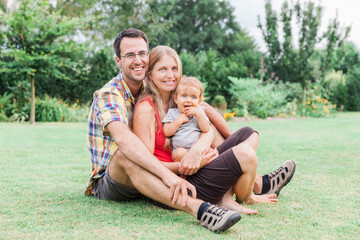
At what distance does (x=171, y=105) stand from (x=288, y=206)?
1.33m

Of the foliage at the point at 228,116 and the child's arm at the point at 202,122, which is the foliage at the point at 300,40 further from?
the child's arm at the point at 202,122

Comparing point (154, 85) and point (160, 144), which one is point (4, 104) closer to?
point (154, 85)

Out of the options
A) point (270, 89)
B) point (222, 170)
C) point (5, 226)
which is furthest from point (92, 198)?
point (270, 89)

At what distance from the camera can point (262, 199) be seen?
11.3 feet

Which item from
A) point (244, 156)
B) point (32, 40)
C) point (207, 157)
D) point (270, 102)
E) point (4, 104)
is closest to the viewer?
point (244, 156)

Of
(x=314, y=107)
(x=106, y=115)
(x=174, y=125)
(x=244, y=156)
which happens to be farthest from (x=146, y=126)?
(x=314, y=107)

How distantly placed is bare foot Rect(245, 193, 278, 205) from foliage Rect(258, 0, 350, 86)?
1545 centimetres

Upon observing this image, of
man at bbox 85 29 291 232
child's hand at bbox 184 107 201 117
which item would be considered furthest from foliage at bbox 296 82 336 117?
child's hand at bbox 184 107 201 117

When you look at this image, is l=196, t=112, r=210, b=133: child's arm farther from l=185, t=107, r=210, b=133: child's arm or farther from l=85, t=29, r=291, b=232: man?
l=85, t=29, r=291, b=232: man

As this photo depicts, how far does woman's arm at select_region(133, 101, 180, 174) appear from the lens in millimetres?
3035

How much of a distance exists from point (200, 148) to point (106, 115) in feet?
2.56

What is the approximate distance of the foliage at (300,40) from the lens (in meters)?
18.0

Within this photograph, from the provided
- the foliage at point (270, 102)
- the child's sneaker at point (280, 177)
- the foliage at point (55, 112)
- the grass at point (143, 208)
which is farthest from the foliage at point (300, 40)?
the child's sneaker at point (280, 177)

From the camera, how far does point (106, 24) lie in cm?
2602
